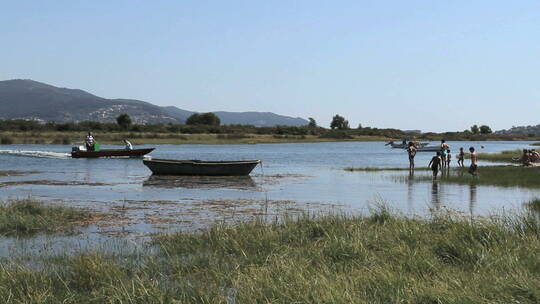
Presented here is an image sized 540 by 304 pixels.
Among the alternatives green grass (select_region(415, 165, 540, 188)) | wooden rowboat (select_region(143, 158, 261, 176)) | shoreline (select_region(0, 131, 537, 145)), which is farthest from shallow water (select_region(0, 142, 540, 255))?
shoreline (select_region(0, 131, 537, 145))

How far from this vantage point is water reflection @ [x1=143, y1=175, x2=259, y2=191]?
29827mm

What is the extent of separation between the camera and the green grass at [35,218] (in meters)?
14.8

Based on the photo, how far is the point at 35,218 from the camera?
51.2ft

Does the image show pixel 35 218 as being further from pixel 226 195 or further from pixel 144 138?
pixel 144 138

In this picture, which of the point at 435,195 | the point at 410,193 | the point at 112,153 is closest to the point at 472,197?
the point at 435,195

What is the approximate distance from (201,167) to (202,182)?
3566mm

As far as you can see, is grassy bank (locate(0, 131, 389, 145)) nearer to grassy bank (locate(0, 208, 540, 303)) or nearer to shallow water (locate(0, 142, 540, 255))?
shallow water (locate(0, 142, 540, 255))

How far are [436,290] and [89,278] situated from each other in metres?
5.06

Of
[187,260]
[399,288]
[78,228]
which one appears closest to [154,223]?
[78,228]

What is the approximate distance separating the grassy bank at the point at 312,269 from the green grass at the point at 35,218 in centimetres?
382

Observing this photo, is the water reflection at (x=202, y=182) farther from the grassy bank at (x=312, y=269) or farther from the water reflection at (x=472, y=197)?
the grassy bank at (x=312, y=269)

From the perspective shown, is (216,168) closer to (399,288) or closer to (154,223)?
(154,223)

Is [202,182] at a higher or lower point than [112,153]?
lower

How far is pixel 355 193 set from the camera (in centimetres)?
2638
